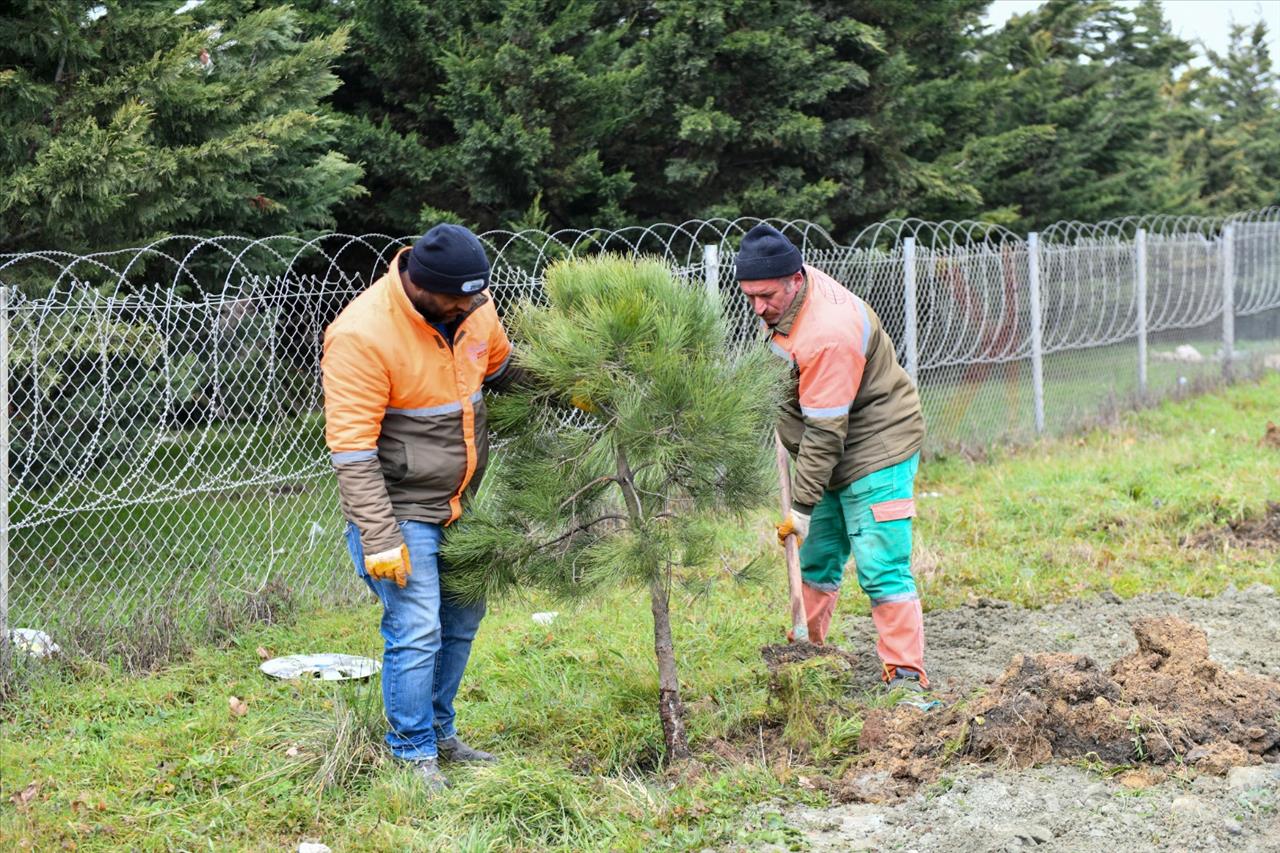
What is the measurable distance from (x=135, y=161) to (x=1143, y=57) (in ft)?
59.1

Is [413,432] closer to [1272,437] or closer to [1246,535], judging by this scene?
[1246,535]

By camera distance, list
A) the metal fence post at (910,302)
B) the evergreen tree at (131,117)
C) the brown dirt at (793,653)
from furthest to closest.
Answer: the metal fence post at (910,302) < the evergreen tree at (131,117) < the brown dirt at (793,653)

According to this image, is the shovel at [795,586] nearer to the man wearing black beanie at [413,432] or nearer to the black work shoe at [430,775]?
the man wearing black beanie at [413,432]

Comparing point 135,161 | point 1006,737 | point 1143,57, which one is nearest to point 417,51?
point 135,161

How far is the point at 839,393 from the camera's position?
13.9 feet

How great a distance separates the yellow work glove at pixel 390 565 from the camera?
11.6 feet

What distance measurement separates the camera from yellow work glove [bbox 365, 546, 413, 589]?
11.6ft

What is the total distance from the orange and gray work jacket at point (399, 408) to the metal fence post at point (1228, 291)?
39.4 ft

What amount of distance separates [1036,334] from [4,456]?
793 centimetres

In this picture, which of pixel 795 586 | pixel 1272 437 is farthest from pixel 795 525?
pixel 1272 437

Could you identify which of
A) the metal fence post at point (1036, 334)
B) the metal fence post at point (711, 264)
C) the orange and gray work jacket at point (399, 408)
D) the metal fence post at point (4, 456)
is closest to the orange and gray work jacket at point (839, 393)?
the orange and gray work jacket at point (399, 408)

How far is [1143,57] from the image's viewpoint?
19.7 m

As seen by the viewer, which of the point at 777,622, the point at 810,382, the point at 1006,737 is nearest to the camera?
the point at 1006,737

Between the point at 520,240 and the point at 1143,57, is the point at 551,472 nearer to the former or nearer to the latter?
the point at 520,240
